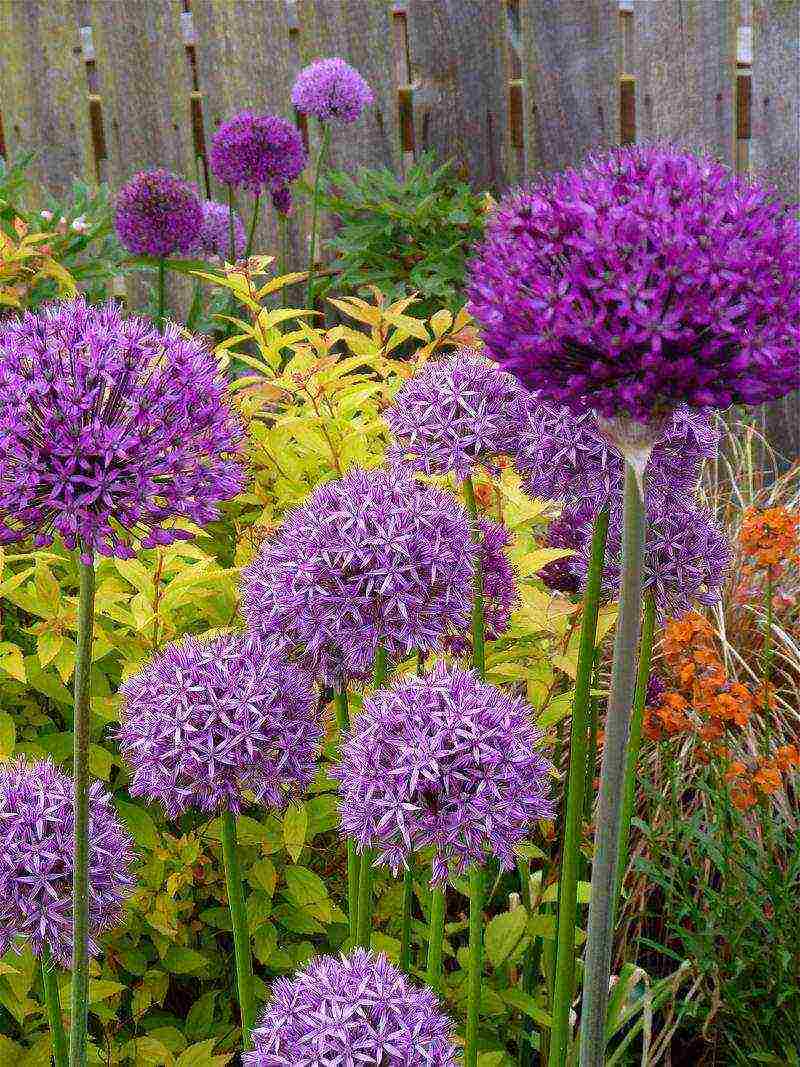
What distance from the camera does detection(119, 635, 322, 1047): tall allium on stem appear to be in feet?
4.01

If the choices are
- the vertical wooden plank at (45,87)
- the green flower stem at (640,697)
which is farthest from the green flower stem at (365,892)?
the vertical wooden plank at (45,87)

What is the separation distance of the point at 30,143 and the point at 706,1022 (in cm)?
477

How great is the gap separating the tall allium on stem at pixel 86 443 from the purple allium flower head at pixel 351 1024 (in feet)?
0.75

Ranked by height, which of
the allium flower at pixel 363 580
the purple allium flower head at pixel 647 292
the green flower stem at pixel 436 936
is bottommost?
the green flower stem at pixel 436 936

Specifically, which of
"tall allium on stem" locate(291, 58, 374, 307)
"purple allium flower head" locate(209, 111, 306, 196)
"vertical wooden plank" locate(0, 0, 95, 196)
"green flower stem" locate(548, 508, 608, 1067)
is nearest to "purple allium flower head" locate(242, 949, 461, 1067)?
"green flower stem" locate(548, 508, 608, 1067)

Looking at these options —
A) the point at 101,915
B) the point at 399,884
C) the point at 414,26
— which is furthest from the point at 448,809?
the point at 414,26

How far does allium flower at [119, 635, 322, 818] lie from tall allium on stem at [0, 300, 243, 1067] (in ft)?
0.41

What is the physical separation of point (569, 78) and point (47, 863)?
183 inches

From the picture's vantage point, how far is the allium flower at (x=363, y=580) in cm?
128

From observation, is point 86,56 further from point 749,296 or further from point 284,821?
point 749,296

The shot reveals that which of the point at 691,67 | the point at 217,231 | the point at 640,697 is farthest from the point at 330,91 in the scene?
the point at 640,697

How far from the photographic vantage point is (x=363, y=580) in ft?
4.20

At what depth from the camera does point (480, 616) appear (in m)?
1.49

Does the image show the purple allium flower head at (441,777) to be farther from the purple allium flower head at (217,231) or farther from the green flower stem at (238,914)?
the purple allium flower head at (217,231)
